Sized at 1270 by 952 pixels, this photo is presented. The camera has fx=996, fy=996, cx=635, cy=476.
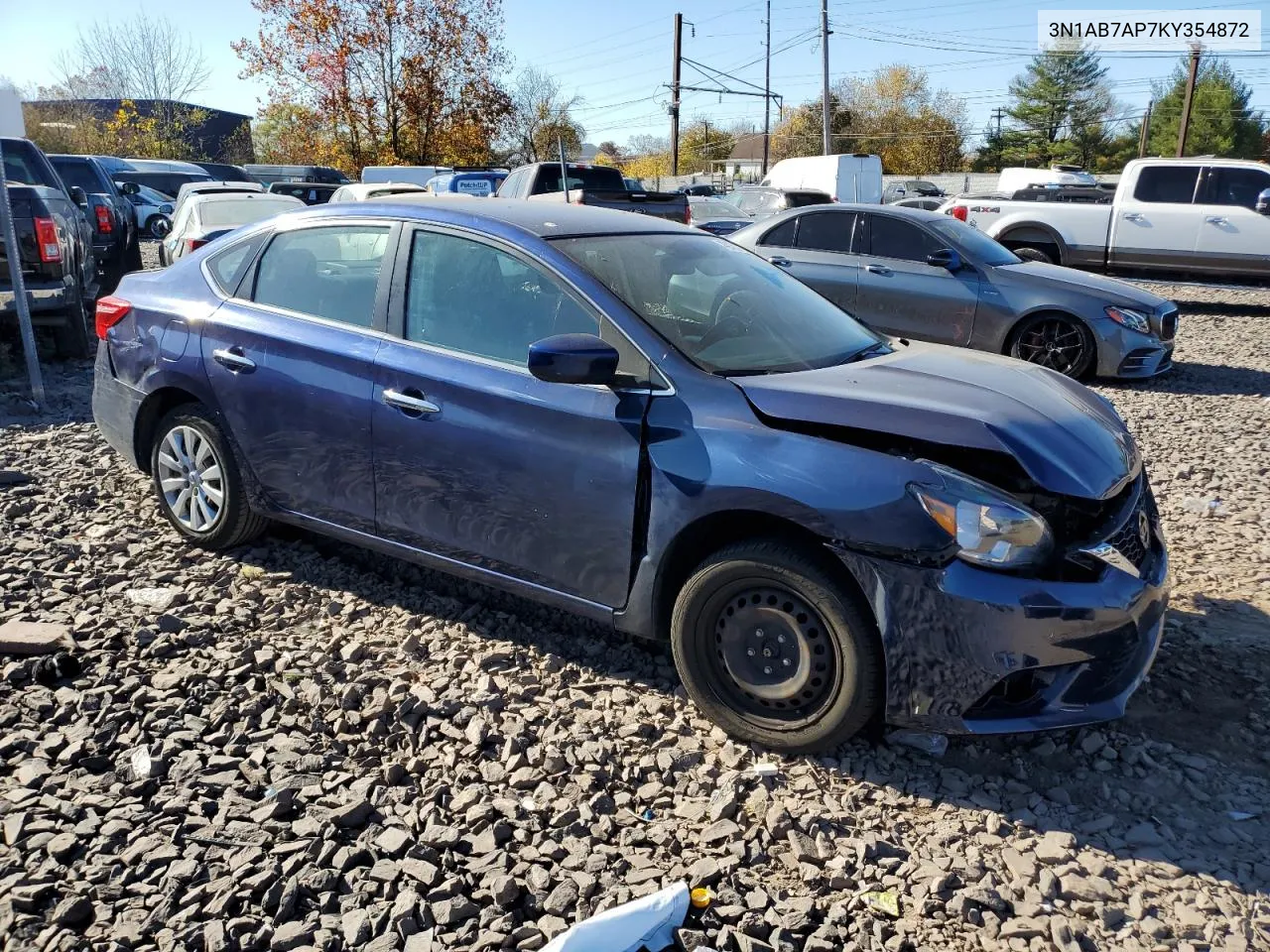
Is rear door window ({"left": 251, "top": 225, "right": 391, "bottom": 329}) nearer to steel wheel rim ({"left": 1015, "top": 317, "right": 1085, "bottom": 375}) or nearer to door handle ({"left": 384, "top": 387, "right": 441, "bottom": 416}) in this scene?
door handle ({"left": 384, "top": 387, "right": 441, "bottom": 416})

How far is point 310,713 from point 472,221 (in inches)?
76.1

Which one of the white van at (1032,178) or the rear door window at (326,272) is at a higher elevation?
the white van at (1032,178)

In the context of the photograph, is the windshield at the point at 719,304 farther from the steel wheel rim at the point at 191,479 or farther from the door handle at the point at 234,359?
the steel wheel rim at the point at 191,479

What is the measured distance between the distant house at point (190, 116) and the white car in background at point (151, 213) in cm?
2741

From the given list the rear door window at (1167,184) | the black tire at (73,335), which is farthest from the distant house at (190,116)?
the rear door window at (1167,184)

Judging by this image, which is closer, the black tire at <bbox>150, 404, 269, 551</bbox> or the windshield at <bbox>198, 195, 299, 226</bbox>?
the black tire at <bbox>150, 404, 269, 551</bbox>

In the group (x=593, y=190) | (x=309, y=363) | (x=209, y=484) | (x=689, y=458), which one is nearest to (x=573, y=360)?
(x=689, y=458)

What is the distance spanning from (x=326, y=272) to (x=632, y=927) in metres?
2.99

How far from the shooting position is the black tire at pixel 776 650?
2994 millimetres

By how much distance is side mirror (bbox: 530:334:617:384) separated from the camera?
321 cm

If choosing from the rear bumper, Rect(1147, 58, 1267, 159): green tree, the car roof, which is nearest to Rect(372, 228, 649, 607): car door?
the car roof

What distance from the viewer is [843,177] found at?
22984mm

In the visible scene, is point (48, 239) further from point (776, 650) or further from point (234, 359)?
point (776, 650)

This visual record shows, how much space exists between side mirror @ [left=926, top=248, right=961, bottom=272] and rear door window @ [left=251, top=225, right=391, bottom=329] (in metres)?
6.36
